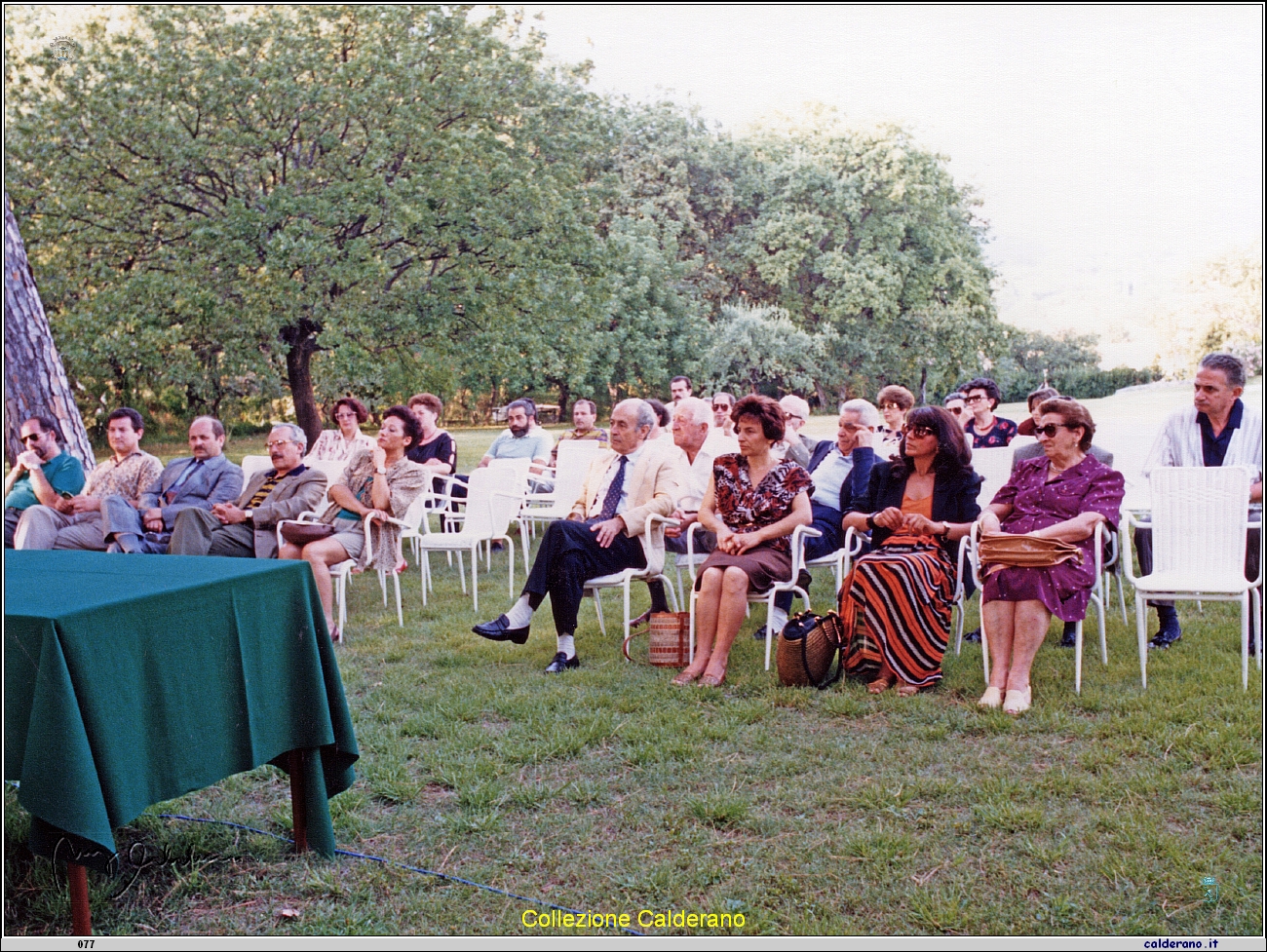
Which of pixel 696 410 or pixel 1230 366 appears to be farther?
pixel 696 410

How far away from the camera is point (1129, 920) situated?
238 centimetres

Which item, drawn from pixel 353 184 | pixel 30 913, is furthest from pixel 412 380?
pixel 30 913

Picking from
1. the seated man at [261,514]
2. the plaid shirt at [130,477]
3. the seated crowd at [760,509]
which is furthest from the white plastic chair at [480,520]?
the plaid shirt at [130,477]

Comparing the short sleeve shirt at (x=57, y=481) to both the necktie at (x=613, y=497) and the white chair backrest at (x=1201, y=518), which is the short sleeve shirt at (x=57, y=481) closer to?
the necktie at (x=613, y=497)

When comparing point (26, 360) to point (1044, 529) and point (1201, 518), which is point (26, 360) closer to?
point (1044, 529)

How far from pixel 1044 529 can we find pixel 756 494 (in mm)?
1221

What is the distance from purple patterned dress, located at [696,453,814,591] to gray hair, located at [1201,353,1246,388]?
71.3 inches

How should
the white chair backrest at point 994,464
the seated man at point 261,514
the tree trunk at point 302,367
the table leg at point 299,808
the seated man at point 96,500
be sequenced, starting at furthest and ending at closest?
the tree trunk at point 302,367 → the seated man at point 96,500 → the white chair backrest at point 994,464 → the seated man at point 261,514 → the table leg at point 299,808

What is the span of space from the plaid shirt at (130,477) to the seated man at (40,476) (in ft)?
0.51

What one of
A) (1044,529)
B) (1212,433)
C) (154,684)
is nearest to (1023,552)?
(1044,529)

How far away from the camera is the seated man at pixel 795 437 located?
20.1 ft

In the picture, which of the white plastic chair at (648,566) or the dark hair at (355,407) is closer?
the white plastic chair at (648,566)

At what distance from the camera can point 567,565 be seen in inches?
193

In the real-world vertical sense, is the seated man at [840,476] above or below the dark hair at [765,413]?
below
